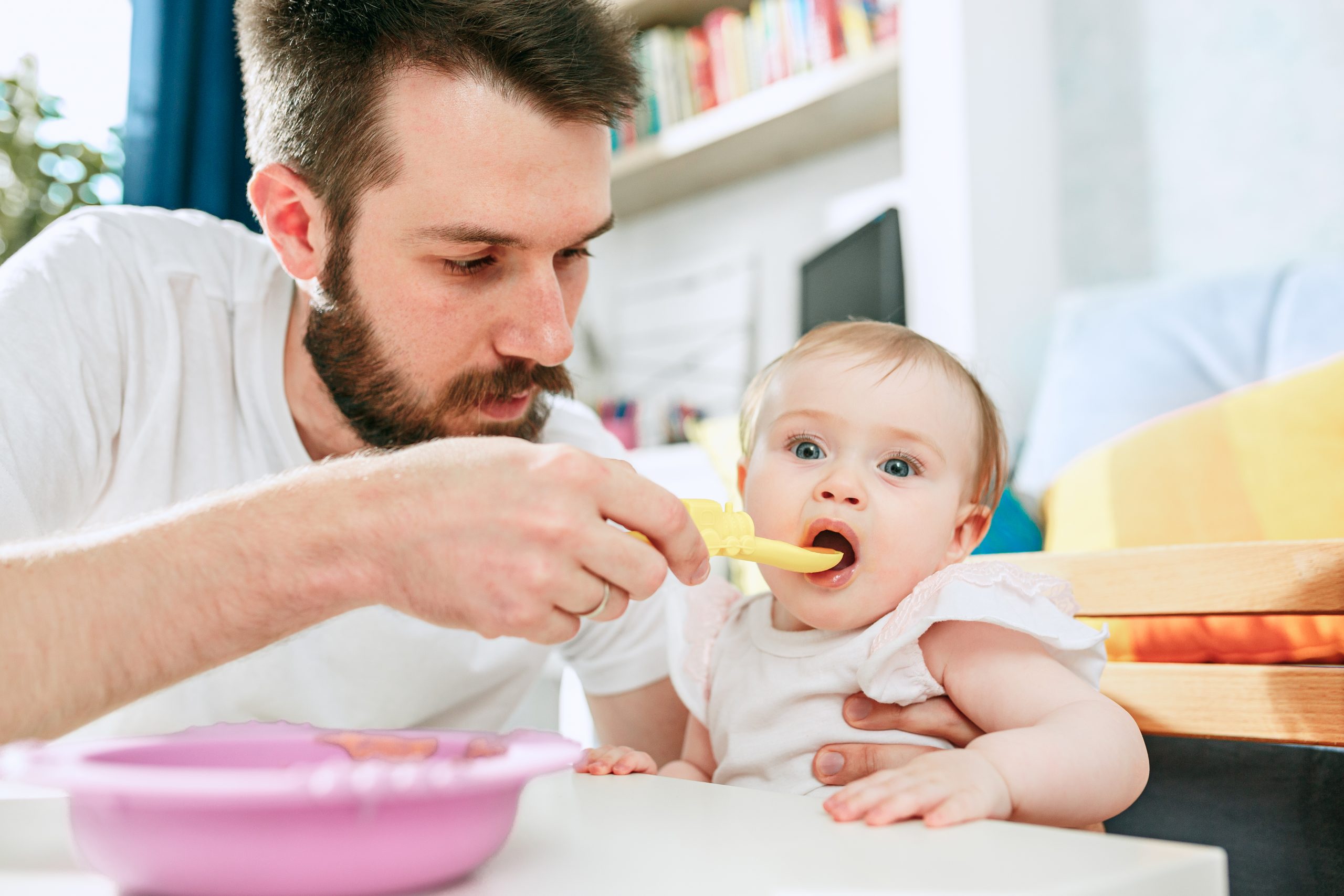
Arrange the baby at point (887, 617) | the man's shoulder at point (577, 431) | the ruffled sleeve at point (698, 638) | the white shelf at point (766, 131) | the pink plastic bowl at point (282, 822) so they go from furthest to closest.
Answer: the white shelf at point (766, 131) < the man's shoulder at point (577, 431) < the ruffled sleeve at point (698, 638) < the baby at point (887, 617) < the pink plastic bowl at point (282, 822)

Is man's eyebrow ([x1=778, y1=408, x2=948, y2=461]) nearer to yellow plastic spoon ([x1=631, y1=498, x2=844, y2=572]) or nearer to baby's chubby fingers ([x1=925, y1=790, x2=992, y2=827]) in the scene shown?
yellow plastic spoon ([x1=631, y1=498, x2=844, y2=572])

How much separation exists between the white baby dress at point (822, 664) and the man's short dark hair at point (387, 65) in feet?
1.90

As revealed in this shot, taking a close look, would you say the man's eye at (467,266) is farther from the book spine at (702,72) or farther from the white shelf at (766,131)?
the book spine at (702,72)

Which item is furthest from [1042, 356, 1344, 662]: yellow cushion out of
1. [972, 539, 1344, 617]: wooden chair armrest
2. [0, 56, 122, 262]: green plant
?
[0, 56, 122, 262]: green plant

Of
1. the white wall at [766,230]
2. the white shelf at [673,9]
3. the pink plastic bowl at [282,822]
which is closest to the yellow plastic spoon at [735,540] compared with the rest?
the pink plastic bowl at [282,822]

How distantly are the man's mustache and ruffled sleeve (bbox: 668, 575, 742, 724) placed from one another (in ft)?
0.98

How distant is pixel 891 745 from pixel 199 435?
2.77ft

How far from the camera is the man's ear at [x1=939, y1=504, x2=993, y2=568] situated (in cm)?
90

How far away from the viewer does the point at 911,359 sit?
88cm

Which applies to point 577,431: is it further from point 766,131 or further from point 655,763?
point 766,131

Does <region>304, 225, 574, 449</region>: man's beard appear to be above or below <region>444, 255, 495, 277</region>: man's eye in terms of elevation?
→ below

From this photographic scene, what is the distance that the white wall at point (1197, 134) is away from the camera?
174 centimetres

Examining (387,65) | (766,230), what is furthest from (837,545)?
(766,230)

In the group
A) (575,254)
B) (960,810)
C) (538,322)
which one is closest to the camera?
(960,810)
